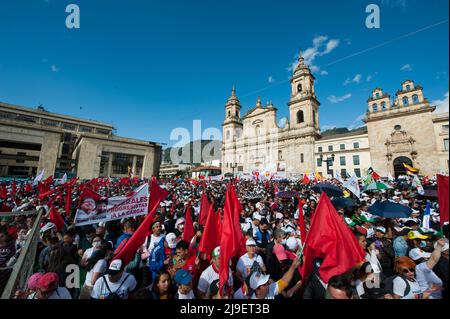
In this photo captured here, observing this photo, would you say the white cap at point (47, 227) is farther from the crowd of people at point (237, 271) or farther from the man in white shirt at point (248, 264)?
the man in white shirt at point (248, 264)

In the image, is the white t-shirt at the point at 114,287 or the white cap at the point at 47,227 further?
the white cap at the point at 47,227

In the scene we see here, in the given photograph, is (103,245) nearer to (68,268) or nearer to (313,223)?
→ (68,268)

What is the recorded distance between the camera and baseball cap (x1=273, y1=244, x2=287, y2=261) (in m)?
3.68

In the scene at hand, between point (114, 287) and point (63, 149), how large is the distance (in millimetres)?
64702

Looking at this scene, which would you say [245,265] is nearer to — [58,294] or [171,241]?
[171,241]

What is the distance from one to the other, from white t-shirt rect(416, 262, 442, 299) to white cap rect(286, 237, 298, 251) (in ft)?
6.44

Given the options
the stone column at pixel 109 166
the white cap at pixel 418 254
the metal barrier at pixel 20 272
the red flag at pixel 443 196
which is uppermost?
the stone column at pixel 109 166

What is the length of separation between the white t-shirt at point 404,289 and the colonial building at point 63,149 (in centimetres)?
4521

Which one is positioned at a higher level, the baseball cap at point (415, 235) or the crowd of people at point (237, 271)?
the baseball cap at point (415, 235)

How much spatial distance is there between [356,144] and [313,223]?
42928mm

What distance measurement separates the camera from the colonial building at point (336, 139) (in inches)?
1190

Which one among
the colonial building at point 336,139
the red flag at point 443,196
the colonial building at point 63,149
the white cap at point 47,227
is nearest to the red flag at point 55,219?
the white cap at point 47,227

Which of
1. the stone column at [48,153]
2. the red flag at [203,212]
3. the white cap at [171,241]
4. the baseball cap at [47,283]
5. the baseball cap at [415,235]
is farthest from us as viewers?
the stone column at [48,153]

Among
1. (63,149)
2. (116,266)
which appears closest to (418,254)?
(116,266)
